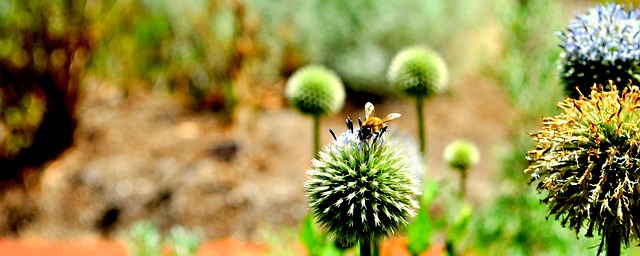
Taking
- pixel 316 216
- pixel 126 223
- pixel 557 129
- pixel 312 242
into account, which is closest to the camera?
pixel 557 129

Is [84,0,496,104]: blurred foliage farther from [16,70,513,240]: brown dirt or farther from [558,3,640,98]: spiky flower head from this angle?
[558,3,640,98]: spiky flower head

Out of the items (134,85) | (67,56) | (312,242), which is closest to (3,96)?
(67,56)

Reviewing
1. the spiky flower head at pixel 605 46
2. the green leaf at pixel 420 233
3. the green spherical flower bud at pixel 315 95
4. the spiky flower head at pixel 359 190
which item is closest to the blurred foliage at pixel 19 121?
the green spherical flower bud at pixel 315 95

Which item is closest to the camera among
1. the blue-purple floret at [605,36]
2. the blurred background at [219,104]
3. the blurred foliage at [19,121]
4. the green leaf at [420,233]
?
the blue-purple floret at [605,36]

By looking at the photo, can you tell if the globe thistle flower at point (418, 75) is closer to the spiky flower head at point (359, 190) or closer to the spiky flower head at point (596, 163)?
the spiky flower head at point (359, 190)

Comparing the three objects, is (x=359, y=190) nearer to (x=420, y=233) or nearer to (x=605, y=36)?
(x=420, y=233)

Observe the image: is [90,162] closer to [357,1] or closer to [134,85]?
[134,85]
